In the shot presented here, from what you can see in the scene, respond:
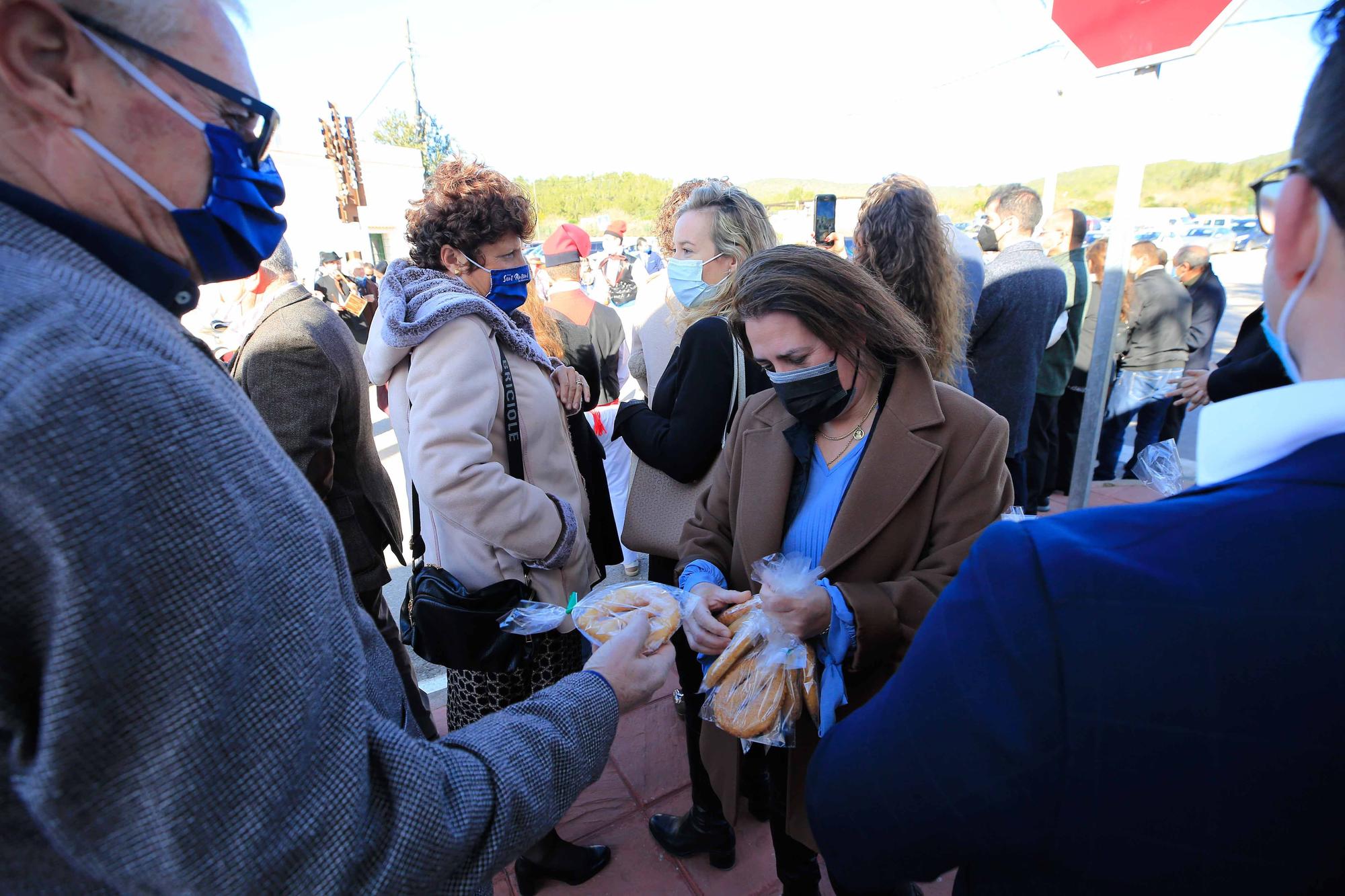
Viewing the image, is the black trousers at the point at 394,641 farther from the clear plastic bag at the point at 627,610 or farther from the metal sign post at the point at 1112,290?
the metal sign post at the point at 1112,290

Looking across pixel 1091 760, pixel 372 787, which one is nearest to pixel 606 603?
pixel 372 787

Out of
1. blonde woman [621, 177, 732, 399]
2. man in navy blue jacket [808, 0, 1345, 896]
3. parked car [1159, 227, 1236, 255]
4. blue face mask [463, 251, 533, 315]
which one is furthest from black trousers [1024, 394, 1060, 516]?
parked car [1159, 227, 1236, 255]

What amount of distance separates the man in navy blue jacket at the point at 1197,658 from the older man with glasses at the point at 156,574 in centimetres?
63

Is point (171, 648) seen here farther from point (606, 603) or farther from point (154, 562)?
point (606, 603)

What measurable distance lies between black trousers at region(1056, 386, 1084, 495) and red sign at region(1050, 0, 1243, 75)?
4066 millimetres

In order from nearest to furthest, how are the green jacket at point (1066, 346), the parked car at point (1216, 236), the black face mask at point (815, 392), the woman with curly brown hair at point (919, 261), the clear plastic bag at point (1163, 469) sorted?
the black face mask at point (815, 392)
the clear plastic bag at point (1163, 469)
the woman with curly brown hair at point (919, 261)
the green jacket at point (1066, 346)
the parked car at point (1216, 236)

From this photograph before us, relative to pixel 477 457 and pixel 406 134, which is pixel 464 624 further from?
pixel 406 134

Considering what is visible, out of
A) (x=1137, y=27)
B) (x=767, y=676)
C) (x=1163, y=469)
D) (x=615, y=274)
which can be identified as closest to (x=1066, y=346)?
(x=1163, y=469)

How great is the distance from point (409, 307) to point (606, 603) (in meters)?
1.13

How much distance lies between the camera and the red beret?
15.5 ft

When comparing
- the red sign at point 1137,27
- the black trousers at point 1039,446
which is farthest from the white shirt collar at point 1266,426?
the black trousers at point 1039,446

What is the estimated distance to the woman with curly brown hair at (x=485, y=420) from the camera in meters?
1.87

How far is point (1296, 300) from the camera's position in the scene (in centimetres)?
62

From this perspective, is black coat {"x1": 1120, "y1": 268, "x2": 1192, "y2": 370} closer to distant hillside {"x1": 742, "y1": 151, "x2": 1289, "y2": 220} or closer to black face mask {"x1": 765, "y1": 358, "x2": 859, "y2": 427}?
distant hillside {"x1": 742, "y1": 151, "x2": 1289, "y2": 220}
